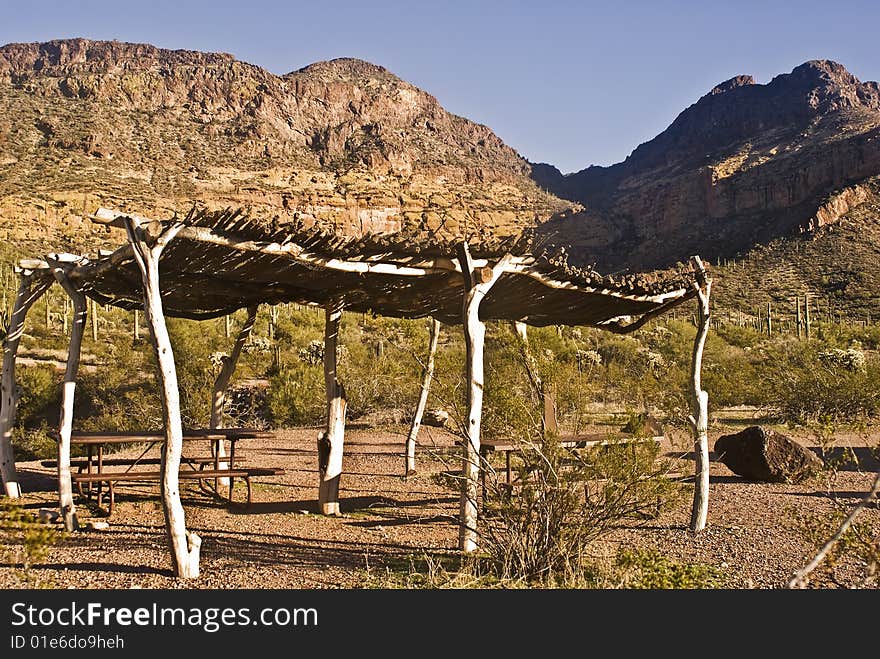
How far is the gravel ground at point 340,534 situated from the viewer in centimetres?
555

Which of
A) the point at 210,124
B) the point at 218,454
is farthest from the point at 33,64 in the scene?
the point at 218,454

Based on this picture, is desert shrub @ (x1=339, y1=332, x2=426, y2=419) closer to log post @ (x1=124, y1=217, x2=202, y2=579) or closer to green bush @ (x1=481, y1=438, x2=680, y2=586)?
log post @ (x1=124, y1=217, x2=202, y2=579)

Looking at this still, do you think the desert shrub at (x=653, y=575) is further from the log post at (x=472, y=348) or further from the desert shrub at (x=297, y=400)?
the desert shrub at (x=297, y=400)

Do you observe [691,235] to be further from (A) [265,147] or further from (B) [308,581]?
(B) [308,581]

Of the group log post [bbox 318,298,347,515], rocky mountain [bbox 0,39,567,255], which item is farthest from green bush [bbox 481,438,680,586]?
rocky mountain [bbox 0,39,567,255]

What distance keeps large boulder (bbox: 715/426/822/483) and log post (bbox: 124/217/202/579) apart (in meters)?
7.12

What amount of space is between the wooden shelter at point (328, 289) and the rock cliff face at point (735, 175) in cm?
3947

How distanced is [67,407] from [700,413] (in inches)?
234

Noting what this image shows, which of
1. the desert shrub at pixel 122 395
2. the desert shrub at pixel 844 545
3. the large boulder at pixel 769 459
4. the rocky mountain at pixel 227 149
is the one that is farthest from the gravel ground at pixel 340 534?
the rocky mountain at pixel 227 149

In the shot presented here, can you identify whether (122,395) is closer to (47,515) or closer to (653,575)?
(47,515)

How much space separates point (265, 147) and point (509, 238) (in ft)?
201

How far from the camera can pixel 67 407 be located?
743 cm

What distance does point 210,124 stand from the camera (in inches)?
2474

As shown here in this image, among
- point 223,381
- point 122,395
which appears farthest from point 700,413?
point 122,395
